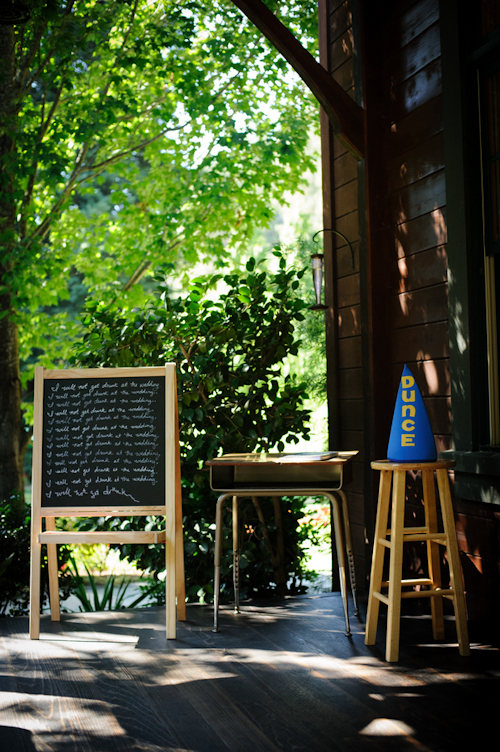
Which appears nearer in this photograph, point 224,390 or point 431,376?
point 431,376

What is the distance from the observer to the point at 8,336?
5062mm

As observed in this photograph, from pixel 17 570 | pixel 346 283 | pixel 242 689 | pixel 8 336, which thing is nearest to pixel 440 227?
pixel 346 283

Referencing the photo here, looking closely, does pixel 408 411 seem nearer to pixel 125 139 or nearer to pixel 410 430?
pixel 410 430

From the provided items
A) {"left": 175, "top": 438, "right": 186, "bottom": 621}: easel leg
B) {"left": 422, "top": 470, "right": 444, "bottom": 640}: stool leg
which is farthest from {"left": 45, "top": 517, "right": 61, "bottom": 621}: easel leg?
{"left": 422, "top": 470, "right": 444, "bottom": 640}: stool leg

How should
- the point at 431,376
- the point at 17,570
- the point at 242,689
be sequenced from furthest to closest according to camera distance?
1. the point at 17,570
2. the point at 431,376
3. the point at 242,689

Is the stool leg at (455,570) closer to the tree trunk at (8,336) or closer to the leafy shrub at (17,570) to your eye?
the leafy shrub at (17,570)

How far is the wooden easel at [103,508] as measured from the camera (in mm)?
2619

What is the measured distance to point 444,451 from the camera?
268 centimetres

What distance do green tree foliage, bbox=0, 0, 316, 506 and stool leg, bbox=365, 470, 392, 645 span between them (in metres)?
3.40

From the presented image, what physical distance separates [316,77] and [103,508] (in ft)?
7.05

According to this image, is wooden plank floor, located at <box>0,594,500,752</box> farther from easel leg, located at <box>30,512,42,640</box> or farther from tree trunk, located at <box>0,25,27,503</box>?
tree trunk, located at <box>0,25,27,503</box>

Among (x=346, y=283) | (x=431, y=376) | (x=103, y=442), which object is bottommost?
(x=103, y=442)

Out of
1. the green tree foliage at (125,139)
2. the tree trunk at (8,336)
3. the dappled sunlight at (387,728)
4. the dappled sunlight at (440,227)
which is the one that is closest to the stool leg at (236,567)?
the dappled sunlight at (387,728)

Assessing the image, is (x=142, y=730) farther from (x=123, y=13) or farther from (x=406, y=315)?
(x=123, y=13)
